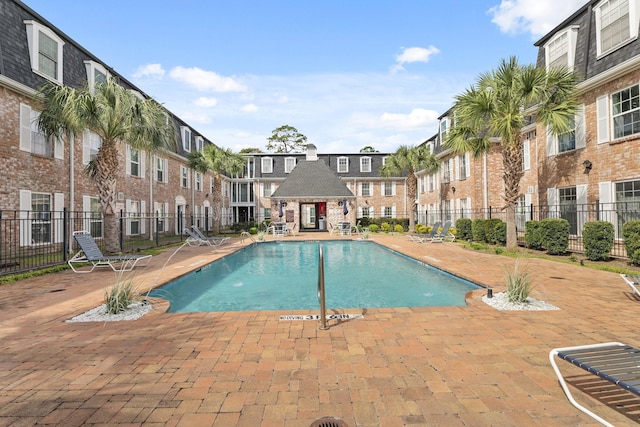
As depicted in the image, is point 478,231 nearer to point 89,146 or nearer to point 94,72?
point 89,146

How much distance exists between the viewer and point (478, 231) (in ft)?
52.4

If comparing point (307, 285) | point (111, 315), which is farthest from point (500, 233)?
point (111, 315)

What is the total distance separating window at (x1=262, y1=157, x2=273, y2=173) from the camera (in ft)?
112

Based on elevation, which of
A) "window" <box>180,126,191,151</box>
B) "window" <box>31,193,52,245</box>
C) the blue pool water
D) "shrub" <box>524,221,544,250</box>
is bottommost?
the blue pool water

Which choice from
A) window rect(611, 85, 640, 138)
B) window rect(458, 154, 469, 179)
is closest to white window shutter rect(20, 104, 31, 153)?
window rect(611, 85, 640, 138)

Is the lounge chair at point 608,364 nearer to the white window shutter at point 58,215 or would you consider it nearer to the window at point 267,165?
the white window shutter at point 58,215

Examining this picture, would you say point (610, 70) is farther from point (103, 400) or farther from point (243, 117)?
point (243, 117)

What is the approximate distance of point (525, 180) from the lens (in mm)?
17969

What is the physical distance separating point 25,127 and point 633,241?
20.3 m

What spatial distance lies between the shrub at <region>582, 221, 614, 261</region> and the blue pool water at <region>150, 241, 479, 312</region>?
509 centimetres

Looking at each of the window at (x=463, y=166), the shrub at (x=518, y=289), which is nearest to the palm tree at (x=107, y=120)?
the shrub at (x=518, y=289)

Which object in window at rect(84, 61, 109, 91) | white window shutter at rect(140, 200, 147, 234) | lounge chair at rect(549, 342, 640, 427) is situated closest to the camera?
lounge chair at rect(549, 342, 640, 427)

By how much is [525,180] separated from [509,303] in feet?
51.7

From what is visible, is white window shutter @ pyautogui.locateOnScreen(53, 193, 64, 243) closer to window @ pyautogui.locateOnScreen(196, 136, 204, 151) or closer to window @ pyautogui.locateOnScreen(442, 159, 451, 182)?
window @ pyautogui.locateOnScreen(196, 136, 204, 151)
